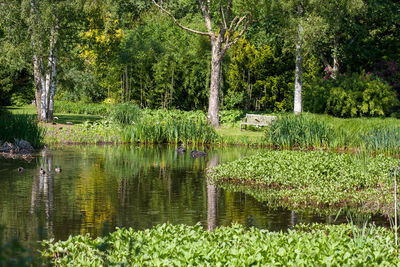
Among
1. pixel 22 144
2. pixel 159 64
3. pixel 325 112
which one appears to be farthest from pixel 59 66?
pixel 325 112

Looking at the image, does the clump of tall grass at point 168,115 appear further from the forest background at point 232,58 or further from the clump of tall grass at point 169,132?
the forest background at point 232,58

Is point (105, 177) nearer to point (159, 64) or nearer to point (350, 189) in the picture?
point (350, 189)

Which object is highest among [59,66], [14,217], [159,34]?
[159,34]

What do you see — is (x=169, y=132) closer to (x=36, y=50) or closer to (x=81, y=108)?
(x=36, y=50)

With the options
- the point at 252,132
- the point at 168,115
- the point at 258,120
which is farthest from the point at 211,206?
the point at 168,115

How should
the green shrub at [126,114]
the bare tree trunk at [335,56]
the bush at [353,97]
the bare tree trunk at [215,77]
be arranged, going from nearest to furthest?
the green shrub at [126,114], the bush at [353,97], the bare tree trunk at [215,77], the bare tree trunk at [335,56]

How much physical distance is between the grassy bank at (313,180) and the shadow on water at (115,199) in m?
0.60

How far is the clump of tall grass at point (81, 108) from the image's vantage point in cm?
3762

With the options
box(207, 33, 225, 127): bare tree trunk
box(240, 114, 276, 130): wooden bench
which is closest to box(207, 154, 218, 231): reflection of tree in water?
box(240, 114, 276, 130): wooden bench

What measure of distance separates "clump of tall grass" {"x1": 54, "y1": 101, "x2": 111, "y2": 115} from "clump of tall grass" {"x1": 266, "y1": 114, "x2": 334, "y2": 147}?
18873 mm

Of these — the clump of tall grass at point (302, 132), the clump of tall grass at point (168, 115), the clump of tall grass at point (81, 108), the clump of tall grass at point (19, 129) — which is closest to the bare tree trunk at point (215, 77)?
the clump of tall grass at point (168, 115)

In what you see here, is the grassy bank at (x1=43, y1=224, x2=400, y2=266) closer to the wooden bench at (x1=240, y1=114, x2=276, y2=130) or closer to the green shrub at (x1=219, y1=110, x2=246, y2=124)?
the wooden bench at (x1=240, y1=114, x2=276, y2=130)

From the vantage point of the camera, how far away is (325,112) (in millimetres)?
26375

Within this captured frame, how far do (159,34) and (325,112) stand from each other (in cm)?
1838
